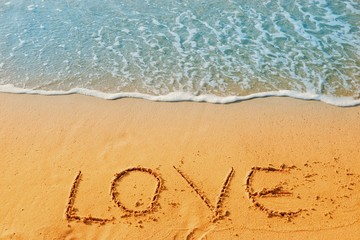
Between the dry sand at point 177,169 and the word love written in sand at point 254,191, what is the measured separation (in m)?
0.01

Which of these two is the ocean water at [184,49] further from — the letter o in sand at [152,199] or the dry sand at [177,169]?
the letter o in sand at [152,199]

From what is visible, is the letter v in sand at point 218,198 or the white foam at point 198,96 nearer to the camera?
the letter v in sand at point 218,198

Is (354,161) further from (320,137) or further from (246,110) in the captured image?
(246,110)

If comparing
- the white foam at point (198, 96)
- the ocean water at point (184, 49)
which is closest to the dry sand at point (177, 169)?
the white foam at point (198, 96)

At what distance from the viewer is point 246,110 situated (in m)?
5.25

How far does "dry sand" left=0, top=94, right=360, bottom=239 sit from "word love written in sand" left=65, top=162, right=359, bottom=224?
12 mm

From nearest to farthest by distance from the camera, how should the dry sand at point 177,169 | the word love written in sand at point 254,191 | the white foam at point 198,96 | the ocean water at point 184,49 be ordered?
the dry sand at point 177,169 < the word love written in sand at point 254,191 < the white foam at point 198,96 < the ocean water at point 184,49

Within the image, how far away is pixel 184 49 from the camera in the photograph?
6.85m

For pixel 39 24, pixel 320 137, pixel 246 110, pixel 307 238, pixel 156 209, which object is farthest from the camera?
pixel 39 24

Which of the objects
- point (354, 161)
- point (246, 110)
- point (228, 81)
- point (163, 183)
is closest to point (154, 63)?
point (228, 81)

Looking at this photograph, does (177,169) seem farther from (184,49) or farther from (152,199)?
(184,49)

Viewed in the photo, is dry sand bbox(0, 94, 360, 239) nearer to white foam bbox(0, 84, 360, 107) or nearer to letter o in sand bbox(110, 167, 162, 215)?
letter o in sand bbox(110, 167, 162, 215)

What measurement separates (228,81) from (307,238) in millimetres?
3026

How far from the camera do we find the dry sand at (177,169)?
3684 millimetres
